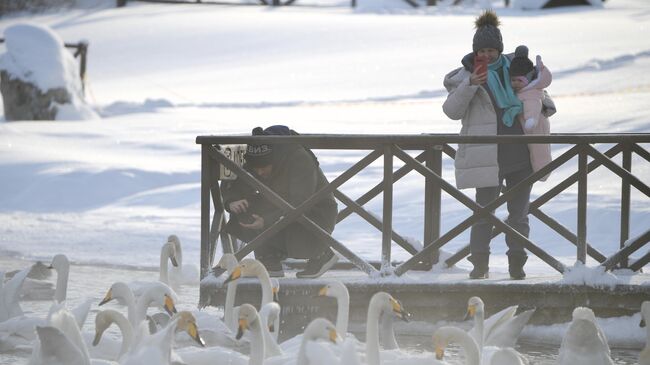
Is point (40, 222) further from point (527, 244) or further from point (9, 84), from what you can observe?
point (9, 84)

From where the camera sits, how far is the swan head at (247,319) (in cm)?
639

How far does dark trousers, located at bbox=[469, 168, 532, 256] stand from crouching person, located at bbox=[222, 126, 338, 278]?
0.94 meters

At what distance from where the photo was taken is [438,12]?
120 ft

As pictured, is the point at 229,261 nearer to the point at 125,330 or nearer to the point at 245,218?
the point at 245,218

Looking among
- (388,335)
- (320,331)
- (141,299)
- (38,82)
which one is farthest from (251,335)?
(38,82)

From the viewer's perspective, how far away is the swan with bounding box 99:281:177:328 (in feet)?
25.3

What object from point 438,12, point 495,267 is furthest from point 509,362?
point 438,12

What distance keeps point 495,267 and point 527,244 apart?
9.07ft

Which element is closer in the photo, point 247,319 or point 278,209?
point 247,319

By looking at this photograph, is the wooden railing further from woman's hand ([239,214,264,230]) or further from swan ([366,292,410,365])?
swan ([366,292,410,365])

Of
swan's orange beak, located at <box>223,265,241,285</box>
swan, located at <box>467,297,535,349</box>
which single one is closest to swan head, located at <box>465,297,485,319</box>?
swan, located at <box>467,297,535,349</box>

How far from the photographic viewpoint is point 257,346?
21.1ft

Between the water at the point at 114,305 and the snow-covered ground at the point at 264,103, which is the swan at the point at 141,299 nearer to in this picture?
the water at the point at 114,305

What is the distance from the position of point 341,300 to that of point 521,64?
2.00 meters
